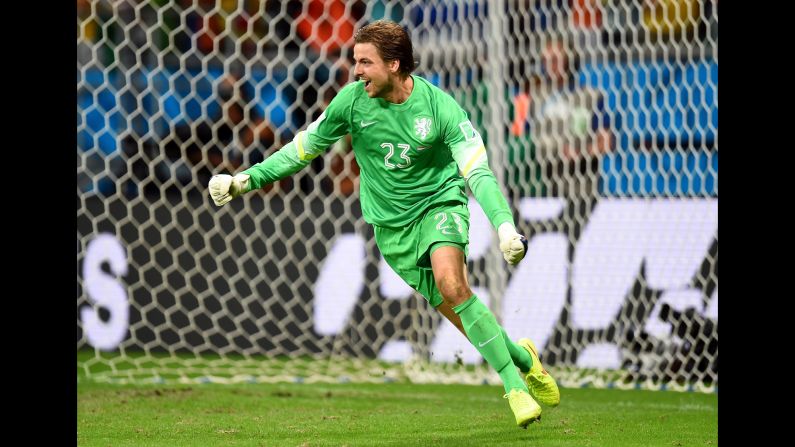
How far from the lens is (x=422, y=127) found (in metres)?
5.59

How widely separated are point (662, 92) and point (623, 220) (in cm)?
104

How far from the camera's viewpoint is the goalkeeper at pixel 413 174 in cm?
538

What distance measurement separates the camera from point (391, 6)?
9.77 meters

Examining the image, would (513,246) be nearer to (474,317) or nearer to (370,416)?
(474,317)

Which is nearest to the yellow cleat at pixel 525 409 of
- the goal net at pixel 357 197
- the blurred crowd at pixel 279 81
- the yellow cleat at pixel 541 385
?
the yellow cleat at pixel 541 385

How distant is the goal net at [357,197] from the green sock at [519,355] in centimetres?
270

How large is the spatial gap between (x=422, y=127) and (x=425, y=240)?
54 cm

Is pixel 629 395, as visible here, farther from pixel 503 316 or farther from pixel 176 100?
pixel 176 100

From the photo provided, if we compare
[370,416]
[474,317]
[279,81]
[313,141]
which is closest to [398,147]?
[313,141]

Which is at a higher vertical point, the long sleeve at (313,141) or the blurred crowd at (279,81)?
the blurred crowd at (279,81)

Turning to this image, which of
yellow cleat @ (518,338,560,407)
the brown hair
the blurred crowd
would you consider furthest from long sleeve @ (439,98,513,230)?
the blurred crowd

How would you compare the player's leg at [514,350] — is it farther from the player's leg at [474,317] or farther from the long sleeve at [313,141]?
the long sleeve at [313,141]

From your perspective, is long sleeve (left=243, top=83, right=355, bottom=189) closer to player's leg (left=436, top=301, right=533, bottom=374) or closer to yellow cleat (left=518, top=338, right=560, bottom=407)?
player's leg (left=436, top=301, right=533, bottom=374)

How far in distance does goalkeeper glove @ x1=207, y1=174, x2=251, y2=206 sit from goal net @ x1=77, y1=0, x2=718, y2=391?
3.34m
